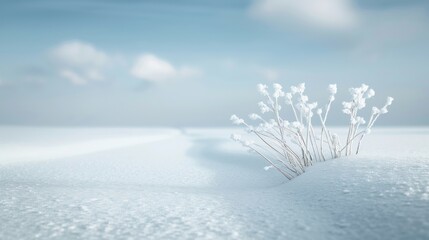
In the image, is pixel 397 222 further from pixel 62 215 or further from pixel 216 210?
pixel 62 215

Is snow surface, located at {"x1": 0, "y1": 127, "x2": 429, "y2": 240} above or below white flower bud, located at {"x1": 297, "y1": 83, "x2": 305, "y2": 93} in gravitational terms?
below

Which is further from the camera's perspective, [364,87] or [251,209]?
[364,87]

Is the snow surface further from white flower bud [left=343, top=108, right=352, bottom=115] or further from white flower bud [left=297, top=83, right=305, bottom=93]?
white flower bud [left=297, top=83, right=305, bottom=93]

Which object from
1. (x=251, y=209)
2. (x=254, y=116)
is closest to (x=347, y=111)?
(x=254, y=116)

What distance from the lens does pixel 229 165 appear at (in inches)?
277

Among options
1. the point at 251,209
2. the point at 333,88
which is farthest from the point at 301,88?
the point at 251,209

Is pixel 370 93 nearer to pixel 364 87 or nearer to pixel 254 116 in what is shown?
pixel 364 87

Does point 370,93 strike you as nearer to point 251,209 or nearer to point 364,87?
point 364,87

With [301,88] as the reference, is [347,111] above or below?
below

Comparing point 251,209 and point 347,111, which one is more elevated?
point 347,111

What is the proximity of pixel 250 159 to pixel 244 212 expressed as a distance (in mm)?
4847

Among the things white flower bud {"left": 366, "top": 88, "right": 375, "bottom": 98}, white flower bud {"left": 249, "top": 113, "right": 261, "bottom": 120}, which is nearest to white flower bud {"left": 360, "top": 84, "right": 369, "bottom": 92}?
white flower bud {"left": 366, "top": 88, "right": 375, "bottom": 98}

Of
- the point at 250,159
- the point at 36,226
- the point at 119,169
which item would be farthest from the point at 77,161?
the point at 36,226

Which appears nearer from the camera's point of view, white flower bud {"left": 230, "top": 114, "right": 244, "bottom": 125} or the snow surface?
the snow surface
